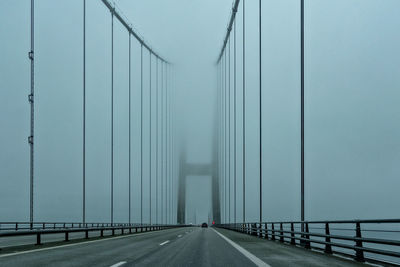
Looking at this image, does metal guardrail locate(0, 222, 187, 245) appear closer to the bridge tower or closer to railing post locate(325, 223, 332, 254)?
railing post locate(325, 223, 332, 254)

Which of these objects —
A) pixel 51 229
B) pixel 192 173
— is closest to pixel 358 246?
pixel 51 229

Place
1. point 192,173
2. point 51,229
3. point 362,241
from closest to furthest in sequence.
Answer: point 362,241
point 51,229
point 192,173

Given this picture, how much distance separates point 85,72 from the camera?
2625cm

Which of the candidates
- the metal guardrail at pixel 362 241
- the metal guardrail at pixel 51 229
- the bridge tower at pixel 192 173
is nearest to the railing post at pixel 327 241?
the metal guardrail at pixel 362 241

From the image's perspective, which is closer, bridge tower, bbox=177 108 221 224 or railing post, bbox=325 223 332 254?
railing post, bbox=325 223 332 254

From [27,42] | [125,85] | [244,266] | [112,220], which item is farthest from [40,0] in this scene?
[125,85]

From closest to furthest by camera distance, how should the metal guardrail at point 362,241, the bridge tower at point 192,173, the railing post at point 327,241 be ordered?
the metal guardrail at point 362,241 → the railing post at point 327,241 → the bridge tower at point 192,173

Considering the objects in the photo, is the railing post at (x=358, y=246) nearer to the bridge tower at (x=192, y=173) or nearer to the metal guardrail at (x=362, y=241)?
the metal guardrail at (x=362, y=241)

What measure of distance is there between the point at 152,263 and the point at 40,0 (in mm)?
16383

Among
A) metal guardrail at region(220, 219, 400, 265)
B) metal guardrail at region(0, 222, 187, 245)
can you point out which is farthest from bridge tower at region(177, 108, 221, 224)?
metal guardrail at region(220, 219, 400, 265)

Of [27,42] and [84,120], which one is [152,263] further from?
[84,120]

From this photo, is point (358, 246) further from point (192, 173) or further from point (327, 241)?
point (192, 173)

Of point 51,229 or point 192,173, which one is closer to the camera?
point 51,229

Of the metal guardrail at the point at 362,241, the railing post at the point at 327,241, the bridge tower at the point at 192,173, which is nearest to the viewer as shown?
the metal guardrail at the point at 362,241
